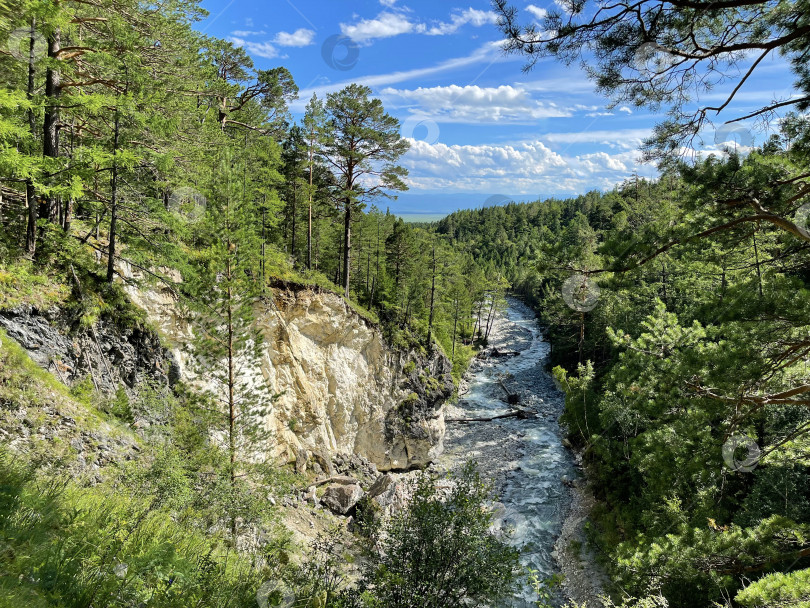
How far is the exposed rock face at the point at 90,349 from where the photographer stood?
8.30 metres

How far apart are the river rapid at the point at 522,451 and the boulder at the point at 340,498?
6261mm

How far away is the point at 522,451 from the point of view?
24.8 meters

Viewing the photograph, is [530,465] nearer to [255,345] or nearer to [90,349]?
[255,345]

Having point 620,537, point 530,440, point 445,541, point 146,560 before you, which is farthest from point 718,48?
point 530,440

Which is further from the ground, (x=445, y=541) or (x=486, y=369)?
→ (x=445, y=541)

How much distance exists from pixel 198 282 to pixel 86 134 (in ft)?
24.5

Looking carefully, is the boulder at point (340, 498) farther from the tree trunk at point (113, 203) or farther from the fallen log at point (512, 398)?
the fallen log at point (512, 398)

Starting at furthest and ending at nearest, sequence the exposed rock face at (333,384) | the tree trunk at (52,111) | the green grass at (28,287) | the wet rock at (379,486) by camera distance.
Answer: the wet rock at (379,486), the exposed rock face at (333,384), the tree trunk at (52,111), the green grass at (28,287)

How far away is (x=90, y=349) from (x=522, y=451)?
23.3 m

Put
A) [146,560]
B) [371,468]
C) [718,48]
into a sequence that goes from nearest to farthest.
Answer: [146,560], [718,48], [371,468]

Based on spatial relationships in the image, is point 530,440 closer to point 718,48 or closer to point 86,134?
point 718,48

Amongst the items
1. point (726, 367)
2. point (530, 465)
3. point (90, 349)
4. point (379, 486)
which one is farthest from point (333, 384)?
point (726, 367)

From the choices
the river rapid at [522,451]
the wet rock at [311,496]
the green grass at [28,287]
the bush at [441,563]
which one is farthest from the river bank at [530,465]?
the green grass at [28,287]

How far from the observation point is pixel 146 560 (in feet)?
12.1
